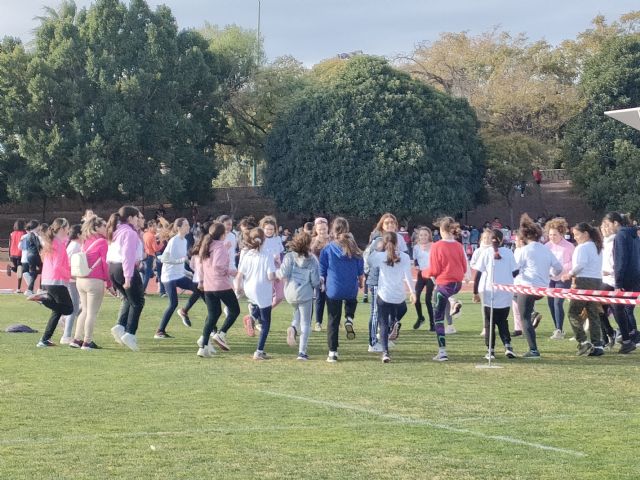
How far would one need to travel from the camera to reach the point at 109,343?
1620 centimetres

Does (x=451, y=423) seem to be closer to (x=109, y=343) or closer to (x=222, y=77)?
(x=109, y=343)

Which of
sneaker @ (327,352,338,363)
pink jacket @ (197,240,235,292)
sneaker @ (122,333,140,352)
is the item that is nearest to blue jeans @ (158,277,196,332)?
sneaker @ (122,333,140,352)

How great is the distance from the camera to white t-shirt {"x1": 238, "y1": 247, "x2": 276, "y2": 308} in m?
14.2

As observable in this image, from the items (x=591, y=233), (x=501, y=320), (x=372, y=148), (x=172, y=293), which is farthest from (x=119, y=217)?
(x=372, y=148)

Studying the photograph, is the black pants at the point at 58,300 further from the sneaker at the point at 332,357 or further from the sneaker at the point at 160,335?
the sneaker at the point at 332,357

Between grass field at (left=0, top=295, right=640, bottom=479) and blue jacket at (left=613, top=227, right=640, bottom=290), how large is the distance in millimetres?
1037

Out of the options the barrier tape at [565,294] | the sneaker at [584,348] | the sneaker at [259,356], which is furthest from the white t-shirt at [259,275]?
the sneaker at [584,348]

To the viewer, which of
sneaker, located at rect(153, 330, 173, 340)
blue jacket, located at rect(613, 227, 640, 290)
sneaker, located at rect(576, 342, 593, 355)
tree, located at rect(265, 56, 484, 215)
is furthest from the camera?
tree, located at rect(265, 56, 484, 215)

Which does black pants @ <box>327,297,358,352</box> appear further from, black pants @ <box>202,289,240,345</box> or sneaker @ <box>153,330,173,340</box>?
sneaker @ <box>153,330,173,340</box>

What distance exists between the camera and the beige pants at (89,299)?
15.1 meters

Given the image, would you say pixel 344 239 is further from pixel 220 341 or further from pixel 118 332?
pixel 118 332

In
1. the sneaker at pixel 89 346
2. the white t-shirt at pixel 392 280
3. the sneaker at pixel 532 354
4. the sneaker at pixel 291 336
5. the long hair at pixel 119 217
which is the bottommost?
the sneaker at pixel 532 354

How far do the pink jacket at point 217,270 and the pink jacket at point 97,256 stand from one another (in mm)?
1609

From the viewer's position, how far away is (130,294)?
14.9m
